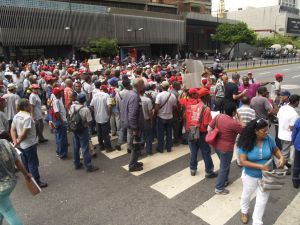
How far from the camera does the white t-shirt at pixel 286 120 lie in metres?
5.42

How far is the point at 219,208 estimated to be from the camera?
4.79m

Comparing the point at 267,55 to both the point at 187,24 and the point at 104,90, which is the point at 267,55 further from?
the point at 104,90

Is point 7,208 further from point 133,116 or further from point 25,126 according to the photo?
point 133,116

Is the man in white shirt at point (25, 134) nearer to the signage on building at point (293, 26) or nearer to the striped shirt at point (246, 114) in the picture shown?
the striped shirt at point (246, 114)

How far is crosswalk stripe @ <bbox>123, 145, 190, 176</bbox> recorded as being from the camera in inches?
258

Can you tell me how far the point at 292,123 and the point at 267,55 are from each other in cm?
5098

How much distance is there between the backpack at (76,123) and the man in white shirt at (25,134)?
2.77ft

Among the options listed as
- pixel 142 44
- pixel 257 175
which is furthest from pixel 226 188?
pixel 142 44

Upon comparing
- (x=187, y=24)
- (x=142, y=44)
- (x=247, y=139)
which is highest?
(x=187, y=24)

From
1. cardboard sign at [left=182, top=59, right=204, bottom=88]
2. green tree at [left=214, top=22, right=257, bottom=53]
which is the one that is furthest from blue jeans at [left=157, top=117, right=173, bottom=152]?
green tree at [left=214, top=22, right=257, bottom=53]

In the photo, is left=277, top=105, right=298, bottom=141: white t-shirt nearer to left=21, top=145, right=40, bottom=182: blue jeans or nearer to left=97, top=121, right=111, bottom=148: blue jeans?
left=97, top=121, right=111, bottom=148: blue jeans

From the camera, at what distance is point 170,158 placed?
7129mm

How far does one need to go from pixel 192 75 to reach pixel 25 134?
528 cm

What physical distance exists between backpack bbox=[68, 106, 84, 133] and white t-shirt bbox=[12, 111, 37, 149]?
0.84 meters
